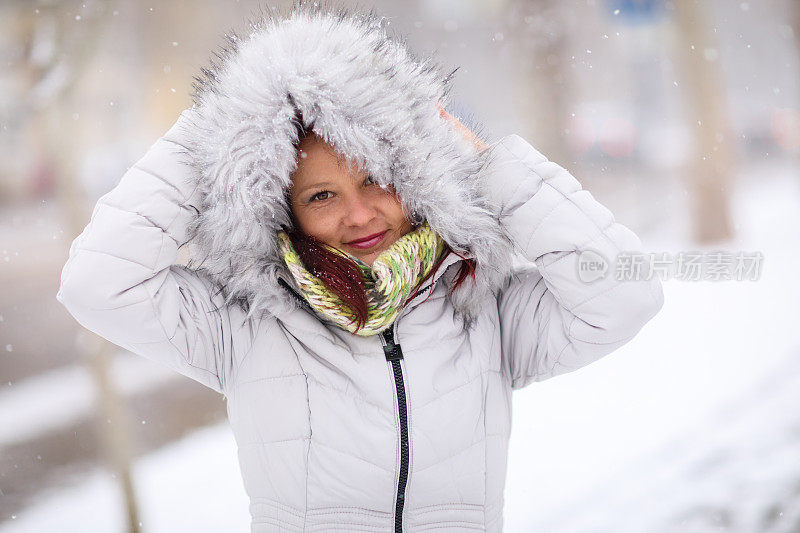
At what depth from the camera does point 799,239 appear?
7543 mm

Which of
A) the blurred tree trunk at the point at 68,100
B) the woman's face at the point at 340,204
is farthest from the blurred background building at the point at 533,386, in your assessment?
the woman's face at the point at 340,204

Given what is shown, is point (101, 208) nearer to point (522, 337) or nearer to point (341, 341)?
point (341, 341)

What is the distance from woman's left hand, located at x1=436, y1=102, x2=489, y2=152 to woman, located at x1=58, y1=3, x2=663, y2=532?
0.03 meters

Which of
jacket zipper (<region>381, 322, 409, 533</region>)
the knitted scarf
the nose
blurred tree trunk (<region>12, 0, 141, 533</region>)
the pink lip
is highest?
blurred tree trunk (<region>12, 0, 141, 533</region>)

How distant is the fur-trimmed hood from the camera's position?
167cm

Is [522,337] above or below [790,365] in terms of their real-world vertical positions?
below

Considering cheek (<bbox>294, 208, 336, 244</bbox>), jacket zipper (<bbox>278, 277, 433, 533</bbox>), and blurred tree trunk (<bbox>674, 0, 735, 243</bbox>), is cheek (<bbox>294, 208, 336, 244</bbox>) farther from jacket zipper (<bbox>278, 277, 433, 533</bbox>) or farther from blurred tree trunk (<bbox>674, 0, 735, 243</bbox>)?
blurred tree trunk (<bbox>674, 0, 735, 243</bbox>)

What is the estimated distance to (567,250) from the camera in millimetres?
1662

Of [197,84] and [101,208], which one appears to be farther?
[197,84]

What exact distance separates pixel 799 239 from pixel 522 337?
693 cm

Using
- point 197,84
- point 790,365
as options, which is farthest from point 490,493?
point 790,365

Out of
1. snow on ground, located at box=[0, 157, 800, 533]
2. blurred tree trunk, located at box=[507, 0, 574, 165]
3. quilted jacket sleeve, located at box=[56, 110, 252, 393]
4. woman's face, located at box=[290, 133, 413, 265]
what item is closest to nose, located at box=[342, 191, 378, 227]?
woman's face, located at box=[290, 133, 413, 265]

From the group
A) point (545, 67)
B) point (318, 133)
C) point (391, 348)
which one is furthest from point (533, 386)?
point (318, 133)

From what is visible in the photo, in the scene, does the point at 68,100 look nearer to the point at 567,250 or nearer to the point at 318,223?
the point at 318,223
